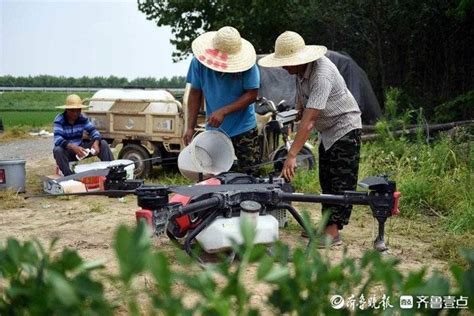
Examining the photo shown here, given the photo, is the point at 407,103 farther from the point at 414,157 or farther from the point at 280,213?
the point at 280,213

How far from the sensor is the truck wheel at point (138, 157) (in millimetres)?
7023

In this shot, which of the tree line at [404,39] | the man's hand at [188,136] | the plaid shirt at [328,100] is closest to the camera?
the plaid shirt at [328,100]

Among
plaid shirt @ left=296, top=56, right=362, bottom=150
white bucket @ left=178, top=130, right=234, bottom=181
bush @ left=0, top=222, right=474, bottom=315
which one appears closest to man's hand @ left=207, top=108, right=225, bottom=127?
white bucket @ left=178, top=130, right=234, bottom=181

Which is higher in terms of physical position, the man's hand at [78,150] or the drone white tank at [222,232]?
the drone white tank at [222,232]

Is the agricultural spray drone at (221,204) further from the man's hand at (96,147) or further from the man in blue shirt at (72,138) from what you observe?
the man's hand at (96,147)

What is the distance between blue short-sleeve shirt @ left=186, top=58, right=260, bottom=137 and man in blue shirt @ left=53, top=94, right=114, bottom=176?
2.40 meters

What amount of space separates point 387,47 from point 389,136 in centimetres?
691

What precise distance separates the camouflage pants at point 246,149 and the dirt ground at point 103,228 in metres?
0.56

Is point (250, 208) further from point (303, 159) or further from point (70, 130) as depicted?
point (70, 130)

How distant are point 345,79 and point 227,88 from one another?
704cm

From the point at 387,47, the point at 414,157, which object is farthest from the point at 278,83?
the point at 387,47

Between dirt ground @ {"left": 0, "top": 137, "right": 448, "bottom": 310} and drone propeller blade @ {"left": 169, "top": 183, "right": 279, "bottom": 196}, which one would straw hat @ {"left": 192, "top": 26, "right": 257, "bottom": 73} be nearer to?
drone propeller blade @ {"left": 169, "top": 183, "right": 279, "bottom": 196}

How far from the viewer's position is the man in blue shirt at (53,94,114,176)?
20.6 ft

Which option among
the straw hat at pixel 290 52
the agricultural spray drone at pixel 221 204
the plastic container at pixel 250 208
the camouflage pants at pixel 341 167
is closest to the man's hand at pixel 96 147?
the agricultural spray drone at pixel 221 204
